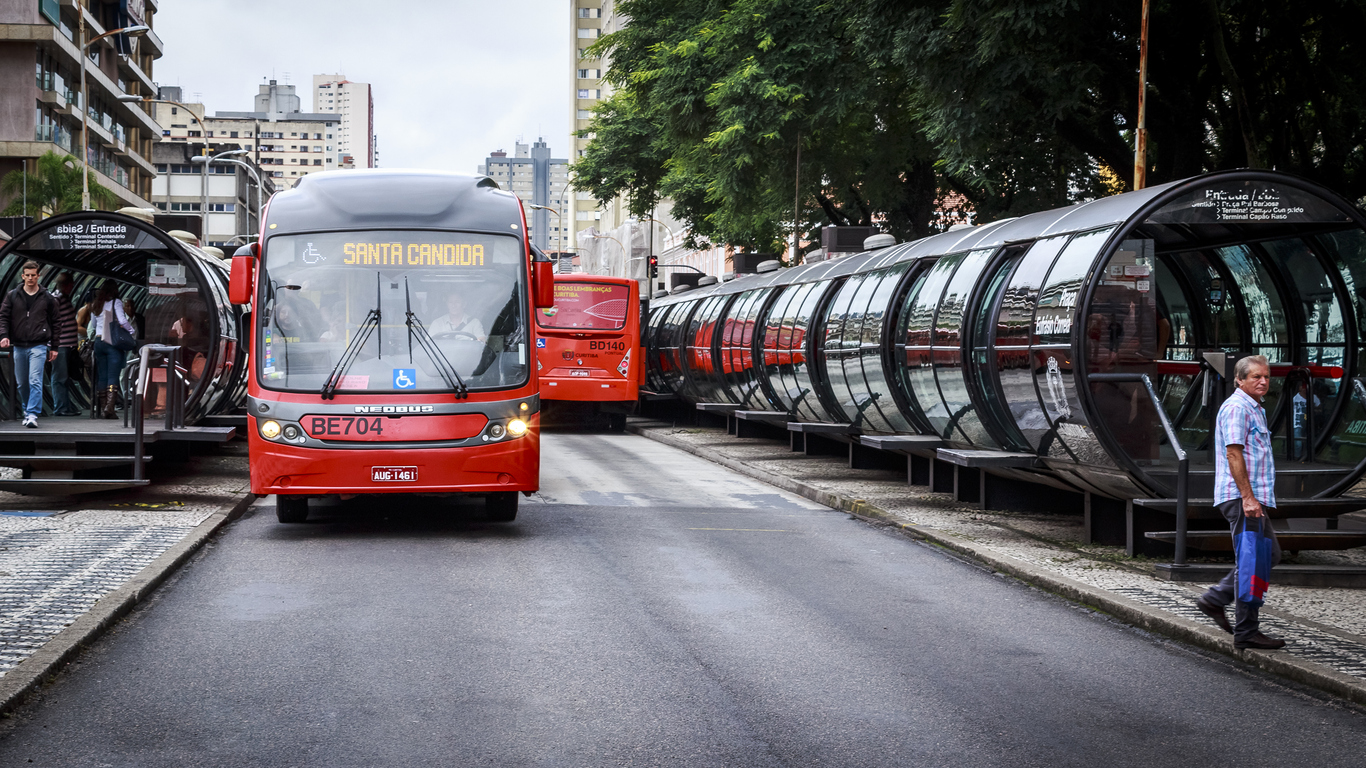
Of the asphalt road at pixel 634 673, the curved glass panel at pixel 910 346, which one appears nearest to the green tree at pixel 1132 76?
the curved glass panel at pixel 910 346

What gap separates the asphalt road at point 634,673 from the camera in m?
5.37

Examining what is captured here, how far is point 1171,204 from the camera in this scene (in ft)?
34.2

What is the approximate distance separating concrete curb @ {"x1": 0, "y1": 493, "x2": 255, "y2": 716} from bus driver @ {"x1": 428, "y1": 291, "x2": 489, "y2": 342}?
2.43m

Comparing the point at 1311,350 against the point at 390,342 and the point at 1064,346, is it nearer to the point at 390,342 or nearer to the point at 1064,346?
the point at 1064,346

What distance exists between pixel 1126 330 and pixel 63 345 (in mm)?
11700

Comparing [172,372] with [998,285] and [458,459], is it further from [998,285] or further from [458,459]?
[998,285]

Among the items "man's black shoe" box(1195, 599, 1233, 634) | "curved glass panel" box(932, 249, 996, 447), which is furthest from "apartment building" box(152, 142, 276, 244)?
"man's black shoe" box(1195, 599, 1233, 634)

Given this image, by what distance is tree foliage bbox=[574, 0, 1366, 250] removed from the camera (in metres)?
17.9

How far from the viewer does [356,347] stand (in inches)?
448

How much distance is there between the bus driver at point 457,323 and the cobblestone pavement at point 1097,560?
162 inches

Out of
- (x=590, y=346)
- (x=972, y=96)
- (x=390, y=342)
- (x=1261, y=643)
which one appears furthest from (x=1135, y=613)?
(x=590, y=346)

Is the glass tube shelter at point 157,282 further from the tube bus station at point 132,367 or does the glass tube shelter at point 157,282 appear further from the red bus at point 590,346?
A: the red bus at point 590,346

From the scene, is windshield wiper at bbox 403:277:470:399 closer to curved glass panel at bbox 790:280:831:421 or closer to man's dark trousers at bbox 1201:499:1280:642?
man's dark trousers at bbox 1201:499:1280:642

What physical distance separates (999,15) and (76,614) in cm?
1284
